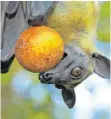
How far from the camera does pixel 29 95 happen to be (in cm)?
103

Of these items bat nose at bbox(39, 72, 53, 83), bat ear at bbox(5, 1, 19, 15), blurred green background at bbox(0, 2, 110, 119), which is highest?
bat ear at bbox(5, 1, 19, 15)

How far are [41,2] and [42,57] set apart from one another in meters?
0.24

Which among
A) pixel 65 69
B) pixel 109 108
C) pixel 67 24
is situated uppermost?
pixel 67 24

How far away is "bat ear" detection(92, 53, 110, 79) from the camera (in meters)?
1.00

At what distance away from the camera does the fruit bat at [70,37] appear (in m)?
0.97

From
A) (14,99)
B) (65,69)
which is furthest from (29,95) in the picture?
(65,69)

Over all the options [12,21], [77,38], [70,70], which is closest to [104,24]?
Answer: [77,38]

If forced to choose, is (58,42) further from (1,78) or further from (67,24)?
(1,78)

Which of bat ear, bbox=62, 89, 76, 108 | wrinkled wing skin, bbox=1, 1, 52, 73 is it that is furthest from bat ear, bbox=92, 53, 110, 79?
wrinkled wing skin, bbox=1, 1, 52, 73

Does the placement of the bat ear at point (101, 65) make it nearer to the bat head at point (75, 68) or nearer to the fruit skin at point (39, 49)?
the bat head at point (75, 68)

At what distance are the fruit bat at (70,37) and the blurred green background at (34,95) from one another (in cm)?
3

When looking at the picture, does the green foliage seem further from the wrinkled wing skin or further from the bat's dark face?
the wrinkled wing skin

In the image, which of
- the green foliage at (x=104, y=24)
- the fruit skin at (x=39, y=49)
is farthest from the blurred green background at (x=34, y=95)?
the fruit skin at (x=39, y=49)

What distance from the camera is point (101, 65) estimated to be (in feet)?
3.31
